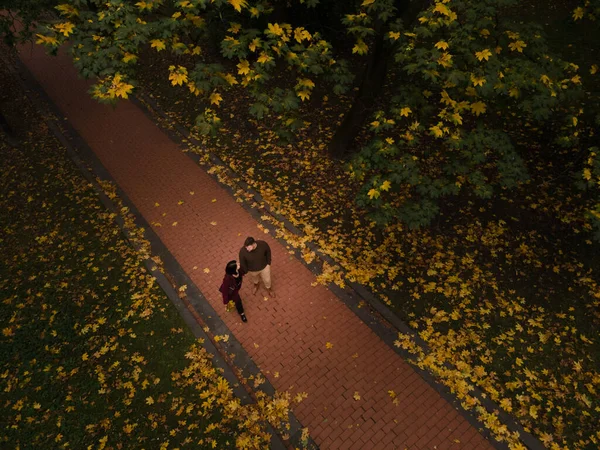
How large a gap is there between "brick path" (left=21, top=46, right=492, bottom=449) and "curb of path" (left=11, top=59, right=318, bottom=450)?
0.52 feet

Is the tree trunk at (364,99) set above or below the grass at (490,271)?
above

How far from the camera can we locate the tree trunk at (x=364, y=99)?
8.10 metres

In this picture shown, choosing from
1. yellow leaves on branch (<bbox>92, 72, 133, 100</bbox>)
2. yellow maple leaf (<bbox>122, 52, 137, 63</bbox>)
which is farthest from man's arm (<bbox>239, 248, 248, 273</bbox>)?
yellow maple leaf (<bbox>122, 52, 137, 63</bbox>)

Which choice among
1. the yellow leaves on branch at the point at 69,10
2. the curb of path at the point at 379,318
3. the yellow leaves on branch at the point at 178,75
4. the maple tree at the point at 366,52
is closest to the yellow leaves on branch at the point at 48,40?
the maple tree at the point at 366,52

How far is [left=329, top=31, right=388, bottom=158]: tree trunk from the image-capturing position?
8.10 m

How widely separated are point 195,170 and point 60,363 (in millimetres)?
6045

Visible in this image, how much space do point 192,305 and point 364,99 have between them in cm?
656

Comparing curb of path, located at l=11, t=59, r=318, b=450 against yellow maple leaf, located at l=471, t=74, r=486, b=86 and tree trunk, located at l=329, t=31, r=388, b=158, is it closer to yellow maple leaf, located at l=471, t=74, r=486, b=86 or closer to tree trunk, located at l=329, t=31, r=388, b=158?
tree trunk, located at l=329, t=31, r=388, b=158

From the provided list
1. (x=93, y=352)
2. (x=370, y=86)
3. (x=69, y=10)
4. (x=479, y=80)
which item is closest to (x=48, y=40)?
(x=69, y=10)

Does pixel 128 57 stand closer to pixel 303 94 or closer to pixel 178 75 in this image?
pixel 178 75

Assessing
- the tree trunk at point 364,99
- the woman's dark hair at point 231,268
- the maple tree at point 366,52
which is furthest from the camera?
the tree trunk at point 364,99

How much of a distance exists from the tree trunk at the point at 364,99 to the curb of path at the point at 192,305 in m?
5.67

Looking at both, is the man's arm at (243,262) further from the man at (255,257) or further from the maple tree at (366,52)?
the maple tree at (366,52)

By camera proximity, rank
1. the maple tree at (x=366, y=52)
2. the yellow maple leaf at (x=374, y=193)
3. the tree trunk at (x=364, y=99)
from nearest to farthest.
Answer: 1. the maple tree at (x=366, y=52)
2. the yellow maple leaf at (x=374, y=193)
3. the tree trunk at (x=364, y=99)
